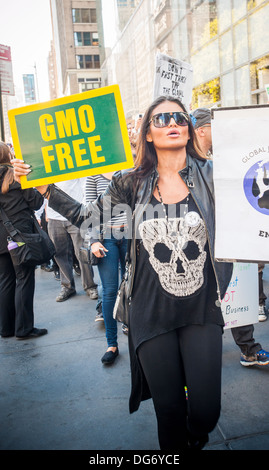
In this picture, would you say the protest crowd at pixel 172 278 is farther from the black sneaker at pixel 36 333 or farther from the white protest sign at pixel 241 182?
the black sneaker at pixel 36 333

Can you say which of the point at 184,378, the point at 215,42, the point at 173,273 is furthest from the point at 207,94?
the point at 184,378

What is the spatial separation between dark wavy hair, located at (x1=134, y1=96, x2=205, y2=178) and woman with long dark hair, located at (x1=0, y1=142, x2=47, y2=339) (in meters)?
2.30

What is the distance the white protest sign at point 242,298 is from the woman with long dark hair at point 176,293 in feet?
4.36

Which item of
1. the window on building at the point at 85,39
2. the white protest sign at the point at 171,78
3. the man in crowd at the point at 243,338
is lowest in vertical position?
the man in crowd at the point at 243,338

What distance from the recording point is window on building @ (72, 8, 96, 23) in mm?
62969

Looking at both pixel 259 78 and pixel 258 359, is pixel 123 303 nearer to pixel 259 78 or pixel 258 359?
pixel 258 359

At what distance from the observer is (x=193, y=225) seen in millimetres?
2055

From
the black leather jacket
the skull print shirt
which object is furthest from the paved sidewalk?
the black leather jacket

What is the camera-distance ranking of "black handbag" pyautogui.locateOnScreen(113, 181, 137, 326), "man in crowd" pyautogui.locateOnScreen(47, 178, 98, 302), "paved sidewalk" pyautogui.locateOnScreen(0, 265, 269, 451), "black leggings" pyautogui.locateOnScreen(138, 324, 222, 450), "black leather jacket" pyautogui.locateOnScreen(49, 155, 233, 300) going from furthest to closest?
"man in crowd" pyautogui.locateOnScreen(47, 178, 98, 302) → "paved sidewalk" pyautogui.locateOnScreen(0, 265, 269, 451) → "black handbag" pyautogui.locateOnScreen(113, 181, 137, 326) → "black leather jacket" pyautogui.locateOnScreen(49, 155, 233, 300) → "black leggings" pyautogui.locateOnScreen(138, 324, 222, 450)

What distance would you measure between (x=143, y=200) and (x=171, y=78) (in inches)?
103

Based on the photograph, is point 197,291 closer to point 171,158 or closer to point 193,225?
point 193,225

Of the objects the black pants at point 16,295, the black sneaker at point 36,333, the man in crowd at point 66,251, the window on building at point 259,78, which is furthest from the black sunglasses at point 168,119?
the window on building at point 259,78

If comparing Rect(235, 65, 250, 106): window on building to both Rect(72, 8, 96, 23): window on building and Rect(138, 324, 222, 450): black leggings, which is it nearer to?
Rect(138, 324, 222, 450): black leggings

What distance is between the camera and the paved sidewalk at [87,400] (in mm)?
2648
